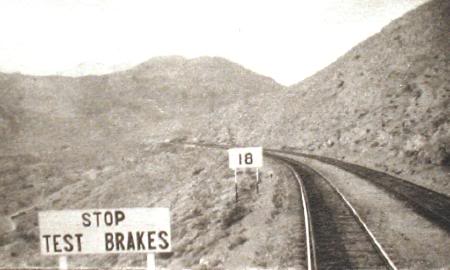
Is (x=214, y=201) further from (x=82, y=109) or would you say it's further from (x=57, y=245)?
(x=82, y=109)

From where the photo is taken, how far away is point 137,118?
128500 millimetres

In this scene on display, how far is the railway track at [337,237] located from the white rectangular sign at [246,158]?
267 cm

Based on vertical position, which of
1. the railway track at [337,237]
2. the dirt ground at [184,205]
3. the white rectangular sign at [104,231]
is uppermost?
the white rectangular sign at [104,231]

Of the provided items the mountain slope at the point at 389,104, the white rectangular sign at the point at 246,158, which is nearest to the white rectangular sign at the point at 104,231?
the white rectangular sign at the point at 246,158

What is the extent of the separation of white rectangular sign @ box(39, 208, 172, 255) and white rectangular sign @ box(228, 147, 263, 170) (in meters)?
11.7

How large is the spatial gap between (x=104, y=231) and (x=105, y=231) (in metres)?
0.01

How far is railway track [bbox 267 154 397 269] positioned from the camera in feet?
31.6

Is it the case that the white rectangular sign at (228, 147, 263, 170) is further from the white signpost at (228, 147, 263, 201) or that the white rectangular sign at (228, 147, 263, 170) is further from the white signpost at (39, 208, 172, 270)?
the white signpost at (39, 208, 172, 270)

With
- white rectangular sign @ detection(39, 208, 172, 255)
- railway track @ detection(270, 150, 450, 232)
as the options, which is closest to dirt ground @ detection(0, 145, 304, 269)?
railway track @ detection(270, 150, 450, 232)

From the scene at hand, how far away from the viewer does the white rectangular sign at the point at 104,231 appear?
4.40m

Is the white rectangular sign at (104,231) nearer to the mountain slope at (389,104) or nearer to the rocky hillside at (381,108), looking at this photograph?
the rocky hillside at (381,108)

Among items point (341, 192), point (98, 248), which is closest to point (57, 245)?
point (98, 248)

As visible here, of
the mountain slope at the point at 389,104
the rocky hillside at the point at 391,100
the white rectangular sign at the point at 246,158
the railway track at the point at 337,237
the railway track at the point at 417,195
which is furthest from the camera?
the rocky hillside at the point at 391,100

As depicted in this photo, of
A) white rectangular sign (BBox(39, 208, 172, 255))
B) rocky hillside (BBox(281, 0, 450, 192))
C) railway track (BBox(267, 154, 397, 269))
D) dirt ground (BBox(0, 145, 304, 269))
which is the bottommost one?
dirt ground (BBox(0, 145, 304, 269))
